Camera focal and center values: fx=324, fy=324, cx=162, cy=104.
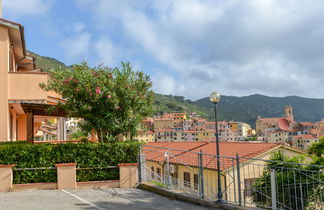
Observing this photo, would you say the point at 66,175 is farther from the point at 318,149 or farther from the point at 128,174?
the point at 318,149

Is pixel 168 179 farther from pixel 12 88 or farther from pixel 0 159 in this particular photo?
pixel 12 88

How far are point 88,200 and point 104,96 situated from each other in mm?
4157

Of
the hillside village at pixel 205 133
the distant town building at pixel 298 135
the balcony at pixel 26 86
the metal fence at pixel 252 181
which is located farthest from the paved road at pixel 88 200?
the distant town building at pixel 298 135

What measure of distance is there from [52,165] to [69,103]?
2.41 m

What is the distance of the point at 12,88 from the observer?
1249cm

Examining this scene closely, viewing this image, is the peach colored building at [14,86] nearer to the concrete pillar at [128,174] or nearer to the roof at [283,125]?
the concrete pillar at [128,174]

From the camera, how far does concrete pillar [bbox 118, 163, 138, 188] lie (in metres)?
11.2

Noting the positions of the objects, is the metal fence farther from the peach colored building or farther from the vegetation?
the peach colored building

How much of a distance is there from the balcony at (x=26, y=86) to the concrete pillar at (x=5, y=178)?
3227 mm

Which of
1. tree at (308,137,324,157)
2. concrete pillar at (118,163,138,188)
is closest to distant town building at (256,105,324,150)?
tree at (308,137,324,157)

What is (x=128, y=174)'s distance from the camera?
1128cm

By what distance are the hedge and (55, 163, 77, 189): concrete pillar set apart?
207mm

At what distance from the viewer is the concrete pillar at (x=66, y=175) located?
1068 cm

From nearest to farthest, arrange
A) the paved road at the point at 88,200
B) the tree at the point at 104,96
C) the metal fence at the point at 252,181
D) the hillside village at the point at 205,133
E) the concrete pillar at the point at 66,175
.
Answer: the metal fence at the point at 252,181
the paved road at the point at 88,200
the concrete pillar at the point at 66,175
the tree at the point at 104,96
the hillside village at the point at 205,133
